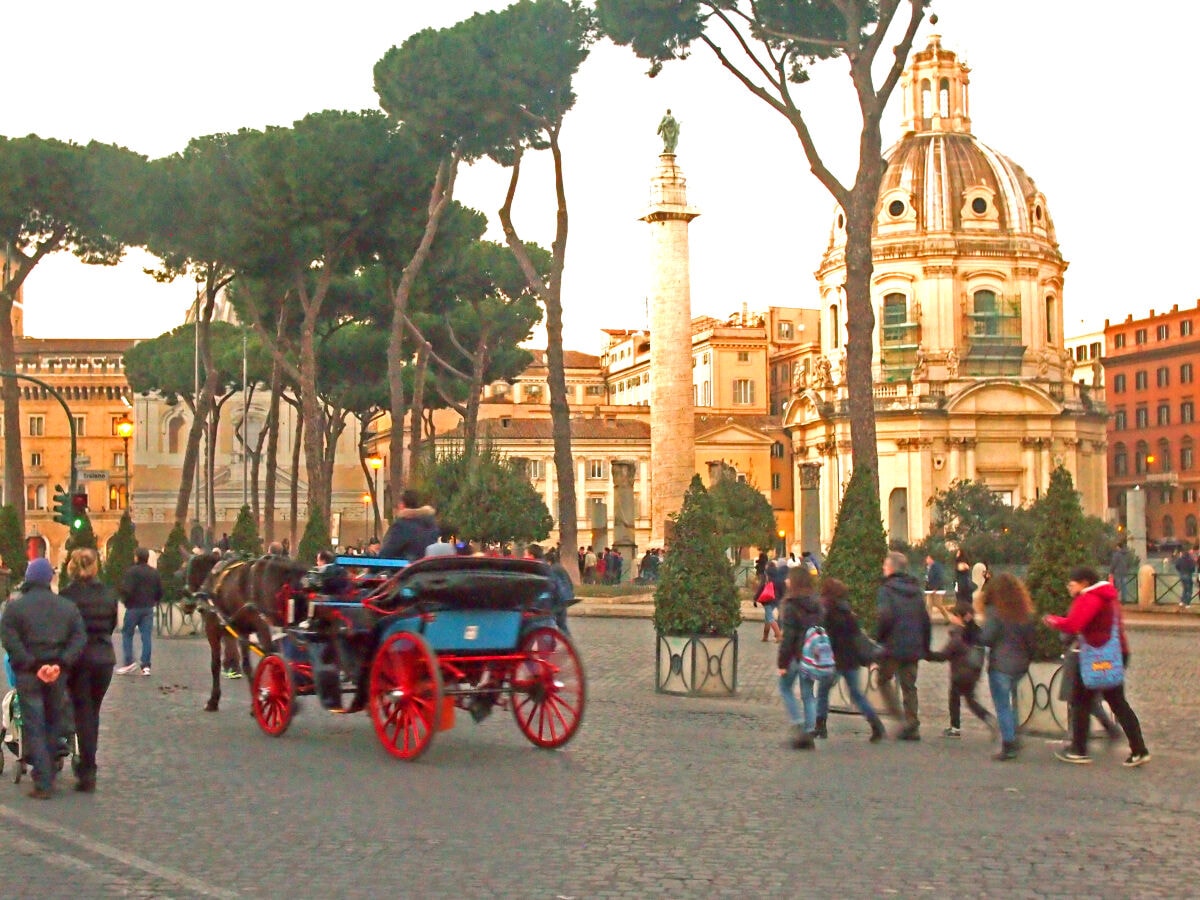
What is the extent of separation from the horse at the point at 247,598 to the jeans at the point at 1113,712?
531 cm

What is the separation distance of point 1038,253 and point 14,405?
4467cm

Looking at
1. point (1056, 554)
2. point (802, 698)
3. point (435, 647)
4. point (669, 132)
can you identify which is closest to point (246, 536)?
point (1056, 554)

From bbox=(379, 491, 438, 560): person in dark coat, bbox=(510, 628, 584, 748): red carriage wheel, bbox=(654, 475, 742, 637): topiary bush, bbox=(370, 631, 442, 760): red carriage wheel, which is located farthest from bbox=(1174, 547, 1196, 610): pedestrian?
bbox=(370, 631, 442, 760): red carriage wheel

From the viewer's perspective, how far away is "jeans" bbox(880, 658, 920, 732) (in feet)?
40.7

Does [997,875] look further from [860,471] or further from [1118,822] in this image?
[860,471]

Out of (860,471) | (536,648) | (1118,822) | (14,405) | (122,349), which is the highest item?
(122,349)

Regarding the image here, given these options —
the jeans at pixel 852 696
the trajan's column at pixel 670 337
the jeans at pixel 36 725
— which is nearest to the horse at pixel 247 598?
the jeans at pixel 36 725

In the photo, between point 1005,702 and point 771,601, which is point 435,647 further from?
point 771,601

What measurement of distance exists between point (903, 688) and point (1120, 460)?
87.1 metres

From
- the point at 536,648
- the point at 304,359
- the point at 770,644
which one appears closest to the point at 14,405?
the point at 304,359

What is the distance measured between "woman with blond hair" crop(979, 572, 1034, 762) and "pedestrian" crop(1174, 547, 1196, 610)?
21.6 meters

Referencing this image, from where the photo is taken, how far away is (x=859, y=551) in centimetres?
1619

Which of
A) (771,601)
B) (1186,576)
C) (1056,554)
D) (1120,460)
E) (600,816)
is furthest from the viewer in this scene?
(1120,460)

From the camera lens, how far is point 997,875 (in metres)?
7.42
